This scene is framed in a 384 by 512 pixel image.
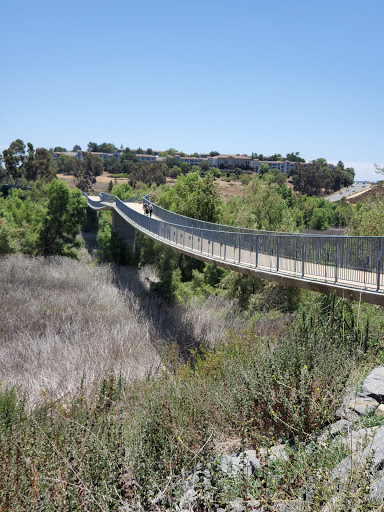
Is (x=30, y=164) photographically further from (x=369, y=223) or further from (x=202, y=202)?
(x=369, y=223)

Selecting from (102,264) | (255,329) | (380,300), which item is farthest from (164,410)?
(102,264)

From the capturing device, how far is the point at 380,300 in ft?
32.8

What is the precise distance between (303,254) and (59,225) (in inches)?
1405

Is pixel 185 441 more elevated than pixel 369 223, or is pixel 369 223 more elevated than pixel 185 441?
pixel 369 223

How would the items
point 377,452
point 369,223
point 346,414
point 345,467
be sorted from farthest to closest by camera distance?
point 369,223 → point 346,414 → point 377,452 → point 345,467

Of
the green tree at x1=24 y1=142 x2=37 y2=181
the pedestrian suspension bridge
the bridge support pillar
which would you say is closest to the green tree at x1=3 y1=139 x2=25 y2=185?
the green tree at x1=24 y1=142 x2=37 y2=181

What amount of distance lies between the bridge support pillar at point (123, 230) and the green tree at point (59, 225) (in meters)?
5.12

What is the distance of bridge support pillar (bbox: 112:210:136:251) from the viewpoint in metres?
42.2

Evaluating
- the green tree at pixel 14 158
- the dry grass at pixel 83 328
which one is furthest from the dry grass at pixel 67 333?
the green tree at pixel 14 158

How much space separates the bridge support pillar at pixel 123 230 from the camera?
1662 inches

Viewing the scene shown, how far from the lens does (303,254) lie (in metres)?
12.5

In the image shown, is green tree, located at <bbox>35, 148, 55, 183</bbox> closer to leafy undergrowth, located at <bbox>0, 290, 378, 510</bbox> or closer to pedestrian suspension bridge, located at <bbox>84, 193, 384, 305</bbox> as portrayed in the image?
pedestrian suspension bridge, located at <bbox>84, 193, 384, 305</bbox>

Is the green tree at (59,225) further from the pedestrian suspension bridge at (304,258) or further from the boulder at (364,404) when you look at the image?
the boulder at (364,404)

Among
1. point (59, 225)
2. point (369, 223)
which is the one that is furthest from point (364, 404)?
point (59, 225)
